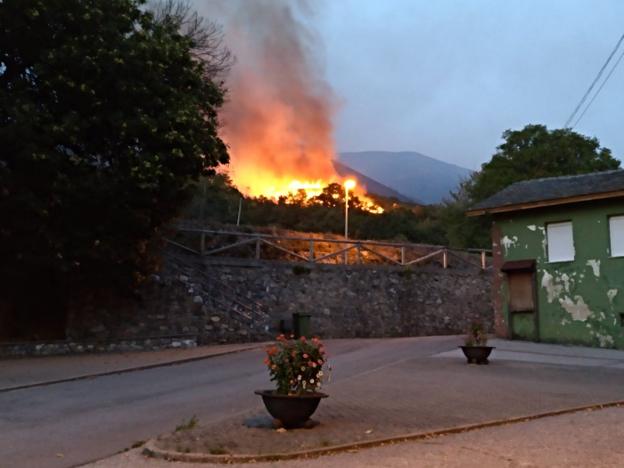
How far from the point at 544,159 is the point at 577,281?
1979cm

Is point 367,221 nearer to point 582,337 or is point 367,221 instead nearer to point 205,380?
point 582,337

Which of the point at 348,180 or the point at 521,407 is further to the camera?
the point at 348,180

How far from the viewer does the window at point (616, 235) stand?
61.3 ft

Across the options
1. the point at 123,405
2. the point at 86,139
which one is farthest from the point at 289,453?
the point at 86,139

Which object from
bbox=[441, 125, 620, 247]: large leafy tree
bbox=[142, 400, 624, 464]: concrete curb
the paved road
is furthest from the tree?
bbox=[142, 400, 624, 464]: concrete curb

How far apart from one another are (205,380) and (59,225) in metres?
6.56

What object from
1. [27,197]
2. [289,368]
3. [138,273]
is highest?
[27,197]

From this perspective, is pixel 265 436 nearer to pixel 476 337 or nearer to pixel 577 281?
pixel 476 337

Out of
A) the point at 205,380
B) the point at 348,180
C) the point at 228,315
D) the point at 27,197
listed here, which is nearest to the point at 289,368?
the point at 205,380

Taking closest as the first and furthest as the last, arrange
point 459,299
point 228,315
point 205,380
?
point 205,380 < point 228,315 < point 459,299

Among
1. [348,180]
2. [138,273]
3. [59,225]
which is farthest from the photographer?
[348,180]

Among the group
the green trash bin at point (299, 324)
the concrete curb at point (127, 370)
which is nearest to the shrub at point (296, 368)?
the concrete curb at point (127, 370)

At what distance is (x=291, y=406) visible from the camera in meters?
7.63

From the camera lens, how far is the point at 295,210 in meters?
55.3
